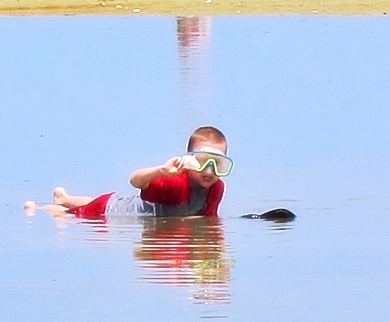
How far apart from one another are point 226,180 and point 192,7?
15.0 meters

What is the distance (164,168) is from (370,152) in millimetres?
2678

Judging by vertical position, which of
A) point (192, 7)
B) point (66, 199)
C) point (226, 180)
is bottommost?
point (66, 199)

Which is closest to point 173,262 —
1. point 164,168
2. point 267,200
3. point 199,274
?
point 199,274

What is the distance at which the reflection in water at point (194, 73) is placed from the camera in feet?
37.8

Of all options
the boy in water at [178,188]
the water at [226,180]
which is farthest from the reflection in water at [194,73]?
the boy in water at [178,188]

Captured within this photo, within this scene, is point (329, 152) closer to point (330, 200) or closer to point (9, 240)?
point (330, 200)

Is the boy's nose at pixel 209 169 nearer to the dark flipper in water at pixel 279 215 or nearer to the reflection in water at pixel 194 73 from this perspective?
the dark flipper in water at pixel 279 215

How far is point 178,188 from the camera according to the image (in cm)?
764

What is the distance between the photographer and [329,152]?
386 inches

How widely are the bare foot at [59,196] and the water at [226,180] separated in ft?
0.40

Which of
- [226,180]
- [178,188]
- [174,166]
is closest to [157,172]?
[174,166]

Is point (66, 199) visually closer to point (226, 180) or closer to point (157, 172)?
point (157, 172)

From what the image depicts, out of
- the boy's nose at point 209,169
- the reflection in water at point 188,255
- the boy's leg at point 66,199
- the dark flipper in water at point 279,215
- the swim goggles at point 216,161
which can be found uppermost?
the boy's leg at point 66,199

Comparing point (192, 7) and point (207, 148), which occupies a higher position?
point (192, 7)
